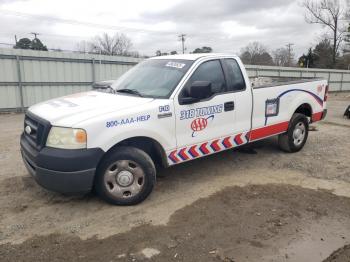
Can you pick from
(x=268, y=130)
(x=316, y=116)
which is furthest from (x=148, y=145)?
(x=316, y=116)

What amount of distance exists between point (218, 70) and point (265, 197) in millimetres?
1976

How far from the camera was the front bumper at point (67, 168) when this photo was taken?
3.54m

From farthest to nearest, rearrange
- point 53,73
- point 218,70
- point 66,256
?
point 53,73 → point 218,70 → point 66,256

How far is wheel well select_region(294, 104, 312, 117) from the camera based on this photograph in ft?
21.1

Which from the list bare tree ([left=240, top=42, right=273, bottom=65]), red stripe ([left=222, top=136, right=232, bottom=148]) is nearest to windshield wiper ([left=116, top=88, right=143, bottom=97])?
red stripe ([left=222, top=136, right=232, bottom=148])

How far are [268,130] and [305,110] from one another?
56.5 inches

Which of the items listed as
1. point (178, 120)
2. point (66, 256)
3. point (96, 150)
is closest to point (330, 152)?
point (178, 120)

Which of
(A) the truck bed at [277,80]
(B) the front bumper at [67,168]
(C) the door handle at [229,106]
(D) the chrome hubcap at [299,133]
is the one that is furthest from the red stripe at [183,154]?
(D) the chrome hubcap at [299,133]

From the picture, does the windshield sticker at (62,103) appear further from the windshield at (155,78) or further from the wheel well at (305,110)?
the wheel well at (305,110)

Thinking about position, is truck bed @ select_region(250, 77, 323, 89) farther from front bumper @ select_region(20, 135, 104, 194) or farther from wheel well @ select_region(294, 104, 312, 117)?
front bumper @ select_region(20, 135, 104, 194)

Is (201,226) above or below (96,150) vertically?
below

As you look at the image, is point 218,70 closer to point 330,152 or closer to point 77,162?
point 77,162

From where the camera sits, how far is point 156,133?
408 centimetres

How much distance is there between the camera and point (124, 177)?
396 cm
